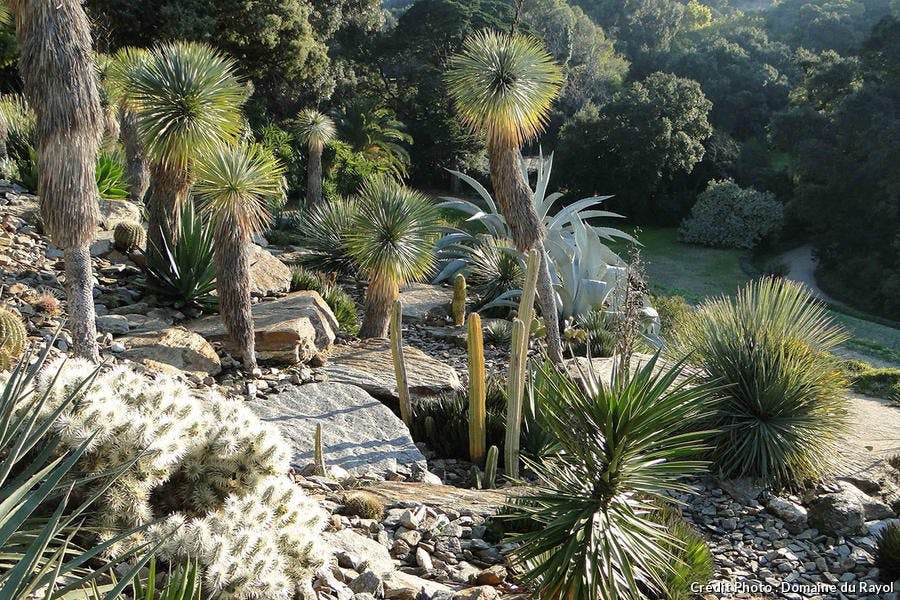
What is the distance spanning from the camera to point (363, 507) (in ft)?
16.5

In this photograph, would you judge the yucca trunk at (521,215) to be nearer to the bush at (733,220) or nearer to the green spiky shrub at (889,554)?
the green spiky shrub at (889,554)

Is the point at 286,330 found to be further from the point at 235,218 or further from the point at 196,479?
the point at 196,479

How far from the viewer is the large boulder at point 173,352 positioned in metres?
7.27

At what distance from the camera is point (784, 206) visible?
34.3 metres

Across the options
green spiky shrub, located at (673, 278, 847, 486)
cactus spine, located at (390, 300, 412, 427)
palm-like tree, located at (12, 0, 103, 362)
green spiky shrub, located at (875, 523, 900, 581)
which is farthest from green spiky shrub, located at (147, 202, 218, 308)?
green spiky shrub, located at (875, 523, 900, 581)

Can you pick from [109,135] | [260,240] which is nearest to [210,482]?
[260,240]

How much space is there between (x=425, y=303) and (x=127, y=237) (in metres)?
4.96

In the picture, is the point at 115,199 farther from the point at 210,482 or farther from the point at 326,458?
the point at 210,482

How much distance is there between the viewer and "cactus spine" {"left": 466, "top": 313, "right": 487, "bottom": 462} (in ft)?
21.8

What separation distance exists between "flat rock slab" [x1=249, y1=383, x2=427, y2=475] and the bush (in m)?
28.3

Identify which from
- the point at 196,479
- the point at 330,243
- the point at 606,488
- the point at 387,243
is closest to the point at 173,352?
the point at 387,243

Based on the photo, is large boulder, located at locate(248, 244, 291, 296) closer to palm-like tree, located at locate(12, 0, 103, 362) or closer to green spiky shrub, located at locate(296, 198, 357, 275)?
green spiky shrub, located at locate(296, 198, 357, 275)

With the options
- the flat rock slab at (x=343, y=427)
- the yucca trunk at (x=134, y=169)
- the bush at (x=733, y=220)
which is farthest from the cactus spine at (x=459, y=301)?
the bush at (x=733, y=220)

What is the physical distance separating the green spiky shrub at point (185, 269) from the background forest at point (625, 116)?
1426 centimetres
